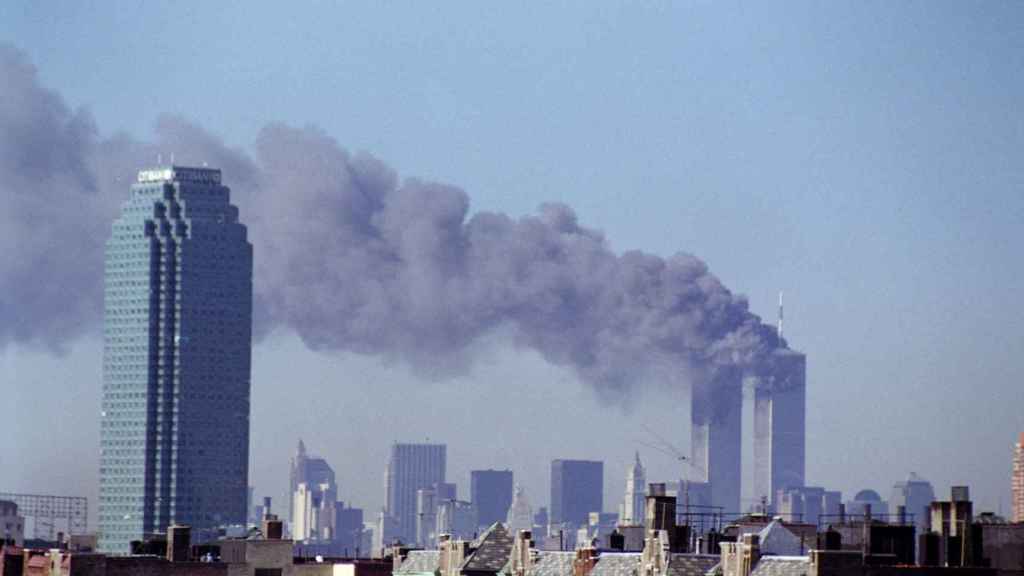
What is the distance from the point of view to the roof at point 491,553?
148 metres

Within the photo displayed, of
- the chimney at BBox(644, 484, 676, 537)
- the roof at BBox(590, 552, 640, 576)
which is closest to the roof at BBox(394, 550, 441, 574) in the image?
the chimney at BBox(644, 484, 676, 537)

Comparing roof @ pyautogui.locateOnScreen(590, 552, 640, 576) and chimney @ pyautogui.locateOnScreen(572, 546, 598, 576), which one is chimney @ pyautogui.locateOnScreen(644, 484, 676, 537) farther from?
roof @ pyautogui.locateOnScreen(590, 552, 640, 576)

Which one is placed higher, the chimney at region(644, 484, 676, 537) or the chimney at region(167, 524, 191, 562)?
the chimney at region(644, 484, 676, 537)

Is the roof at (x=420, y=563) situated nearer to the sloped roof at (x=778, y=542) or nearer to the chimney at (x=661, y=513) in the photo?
the chimney at (x=661, y=513)

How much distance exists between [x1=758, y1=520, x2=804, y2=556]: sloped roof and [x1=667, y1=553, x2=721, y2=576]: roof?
2.12 metres

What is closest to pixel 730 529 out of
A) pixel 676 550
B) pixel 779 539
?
pixel 676 550

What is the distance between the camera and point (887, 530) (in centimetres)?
13450

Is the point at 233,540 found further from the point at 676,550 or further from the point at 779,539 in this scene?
the point at 779,539

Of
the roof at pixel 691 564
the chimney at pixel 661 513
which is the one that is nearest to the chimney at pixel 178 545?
the chimney at pixel 661 513

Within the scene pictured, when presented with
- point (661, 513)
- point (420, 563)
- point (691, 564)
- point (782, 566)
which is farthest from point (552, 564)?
point (782, 566)

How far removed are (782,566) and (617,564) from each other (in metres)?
16.4

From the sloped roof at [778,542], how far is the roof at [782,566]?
451 cm

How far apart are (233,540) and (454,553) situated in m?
19.3

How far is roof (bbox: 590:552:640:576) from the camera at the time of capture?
131250 millimetres
